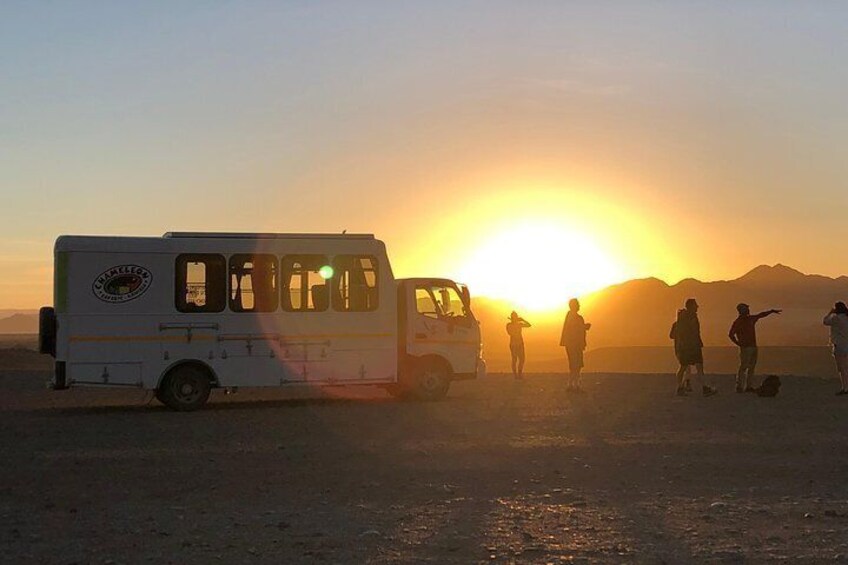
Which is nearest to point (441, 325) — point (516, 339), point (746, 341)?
point (746, 341)

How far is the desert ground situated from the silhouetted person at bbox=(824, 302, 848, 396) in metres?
2.58

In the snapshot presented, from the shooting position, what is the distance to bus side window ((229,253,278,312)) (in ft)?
66.2

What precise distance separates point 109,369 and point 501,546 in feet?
42.7

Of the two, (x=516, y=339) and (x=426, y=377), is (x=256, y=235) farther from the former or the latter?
(x=516, y=339)

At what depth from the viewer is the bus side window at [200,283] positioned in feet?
65.0

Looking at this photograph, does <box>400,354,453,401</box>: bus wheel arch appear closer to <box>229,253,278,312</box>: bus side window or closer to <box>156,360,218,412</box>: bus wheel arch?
<box>229,253,278,312</box>: bus side window

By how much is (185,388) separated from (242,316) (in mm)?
1762

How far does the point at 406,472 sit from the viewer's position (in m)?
11.9

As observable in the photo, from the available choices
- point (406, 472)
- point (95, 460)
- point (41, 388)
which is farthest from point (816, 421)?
point (41, 388)

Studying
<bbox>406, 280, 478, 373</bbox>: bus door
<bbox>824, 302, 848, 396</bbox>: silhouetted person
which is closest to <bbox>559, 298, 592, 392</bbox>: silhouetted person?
<bbox>406, 280, 478, 373</bbox>: bus door

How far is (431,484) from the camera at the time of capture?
1108cm

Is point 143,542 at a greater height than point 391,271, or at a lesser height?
lesser

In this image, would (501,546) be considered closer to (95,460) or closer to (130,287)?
(95,460)

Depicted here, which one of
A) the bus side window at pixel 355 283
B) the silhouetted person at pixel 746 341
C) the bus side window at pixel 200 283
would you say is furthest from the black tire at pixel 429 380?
the silhouetted person at pixel 746 341
